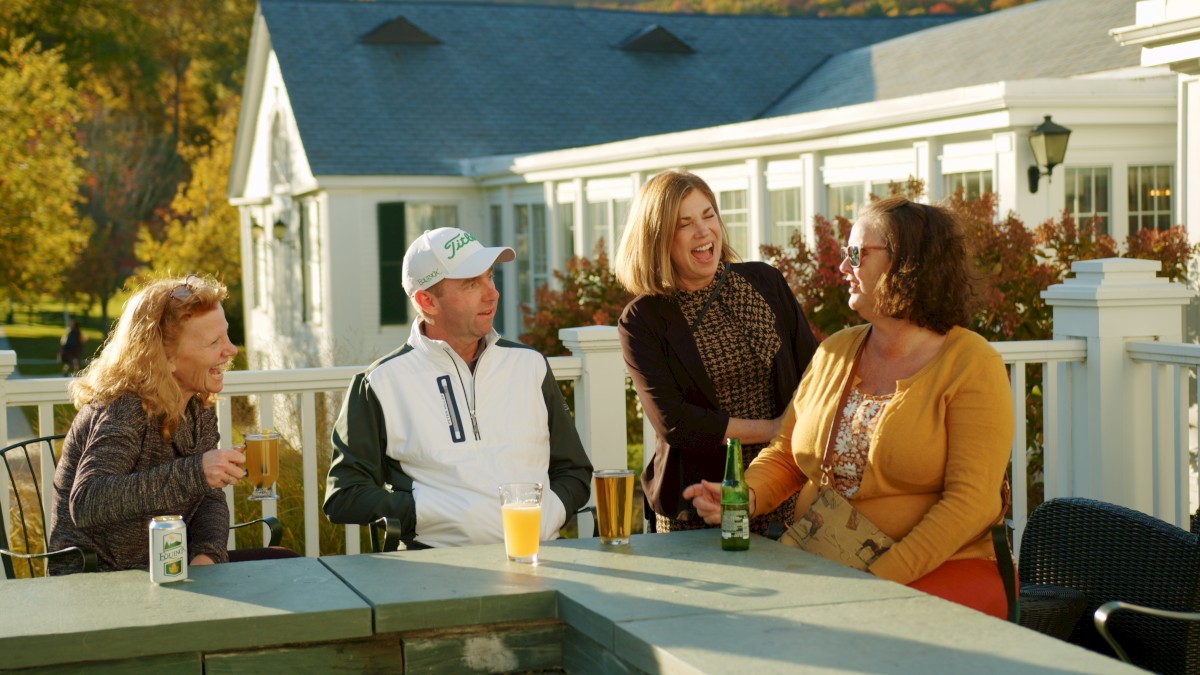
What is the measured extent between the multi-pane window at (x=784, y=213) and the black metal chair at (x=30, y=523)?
7919 mm

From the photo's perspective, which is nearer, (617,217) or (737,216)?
(737,216)

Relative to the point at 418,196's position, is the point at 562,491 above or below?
below

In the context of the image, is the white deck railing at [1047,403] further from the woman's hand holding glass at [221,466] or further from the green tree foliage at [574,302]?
the green tree foliage at [574,302]

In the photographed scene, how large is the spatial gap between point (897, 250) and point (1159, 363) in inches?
93.5

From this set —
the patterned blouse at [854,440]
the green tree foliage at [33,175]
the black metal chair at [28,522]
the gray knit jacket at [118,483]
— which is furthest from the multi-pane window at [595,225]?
the patterned blouse at [854,440]

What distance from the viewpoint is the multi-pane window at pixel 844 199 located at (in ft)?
44.1

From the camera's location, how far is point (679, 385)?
4.17m

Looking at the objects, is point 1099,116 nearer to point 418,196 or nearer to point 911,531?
point 911,531

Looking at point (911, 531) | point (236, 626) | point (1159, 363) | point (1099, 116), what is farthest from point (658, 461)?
point (1099, 116)

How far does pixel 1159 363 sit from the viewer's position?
5332 mm

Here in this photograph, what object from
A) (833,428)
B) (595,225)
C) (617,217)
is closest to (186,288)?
(833,428)

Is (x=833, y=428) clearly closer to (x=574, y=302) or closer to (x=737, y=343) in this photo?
(x=737, y=343)

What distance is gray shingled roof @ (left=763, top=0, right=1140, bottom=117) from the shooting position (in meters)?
14.6

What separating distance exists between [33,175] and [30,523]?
15572 millimetres
